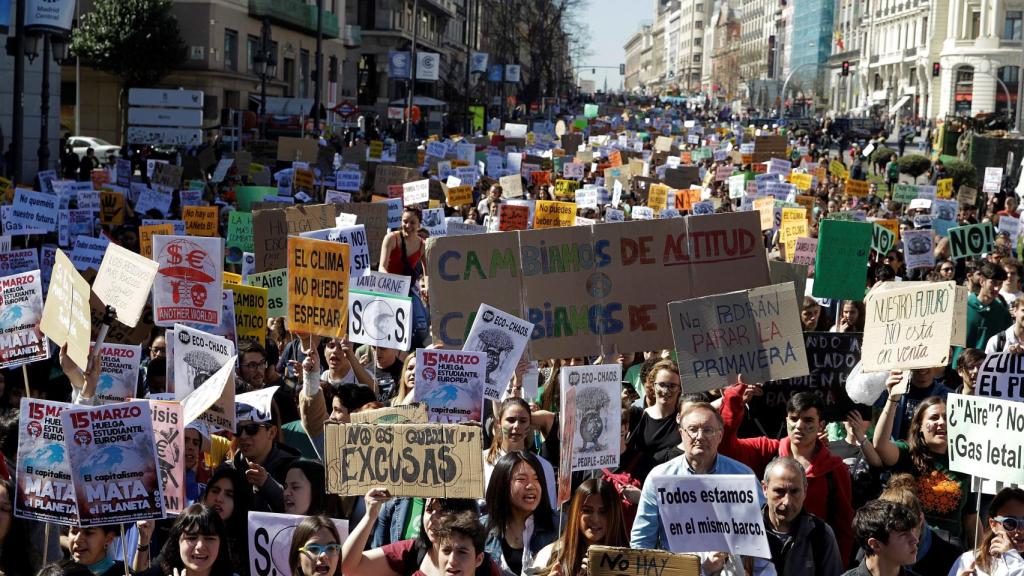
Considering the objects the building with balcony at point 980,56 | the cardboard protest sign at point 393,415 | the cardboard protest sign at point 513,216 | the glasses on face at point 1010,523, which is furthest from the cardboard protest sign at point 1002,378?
the building with balcony at point 980,56

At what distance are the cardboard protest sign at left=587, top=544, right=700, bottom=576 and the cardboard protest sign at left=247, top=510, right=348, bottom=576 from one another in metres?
1.02

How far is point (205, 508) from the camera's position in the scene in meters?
5.61

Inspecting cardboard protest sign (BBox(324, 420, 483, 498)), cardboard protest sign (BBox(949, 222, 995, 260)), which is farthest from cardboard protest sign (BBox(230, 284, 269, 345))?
cardboard protest sign (BBox(949, 222, 995, 260))

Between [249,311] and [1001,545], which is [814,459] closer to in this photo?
[1001,545]

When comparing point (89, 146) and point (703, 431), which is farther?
point (89, 146)

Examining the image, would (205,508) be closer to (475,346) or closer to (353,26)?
(475,346)

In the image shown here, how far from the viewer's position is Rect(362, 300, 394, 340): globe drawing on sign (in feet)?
29.7

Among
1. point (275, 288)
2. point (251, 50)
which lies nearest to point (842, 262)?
point (275, 288)

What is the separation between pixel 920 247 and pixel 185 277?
312 inches

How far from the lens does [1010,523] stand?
5762 mm

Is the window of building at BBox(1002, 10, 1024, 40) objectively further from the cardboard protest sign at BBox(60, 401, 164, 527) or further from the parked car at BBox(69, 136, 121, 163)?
the cardboard protest sign at BBox(60, 401, 164, 527)

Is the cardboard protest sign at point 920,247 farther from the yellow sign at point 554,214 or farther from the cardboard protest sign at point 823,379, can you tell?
the cardboard protest sign at point 823,379

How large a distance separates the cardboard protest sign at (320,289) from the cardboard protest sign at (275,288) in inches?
62.6

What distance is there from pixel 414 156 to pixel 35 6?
39.1ft
